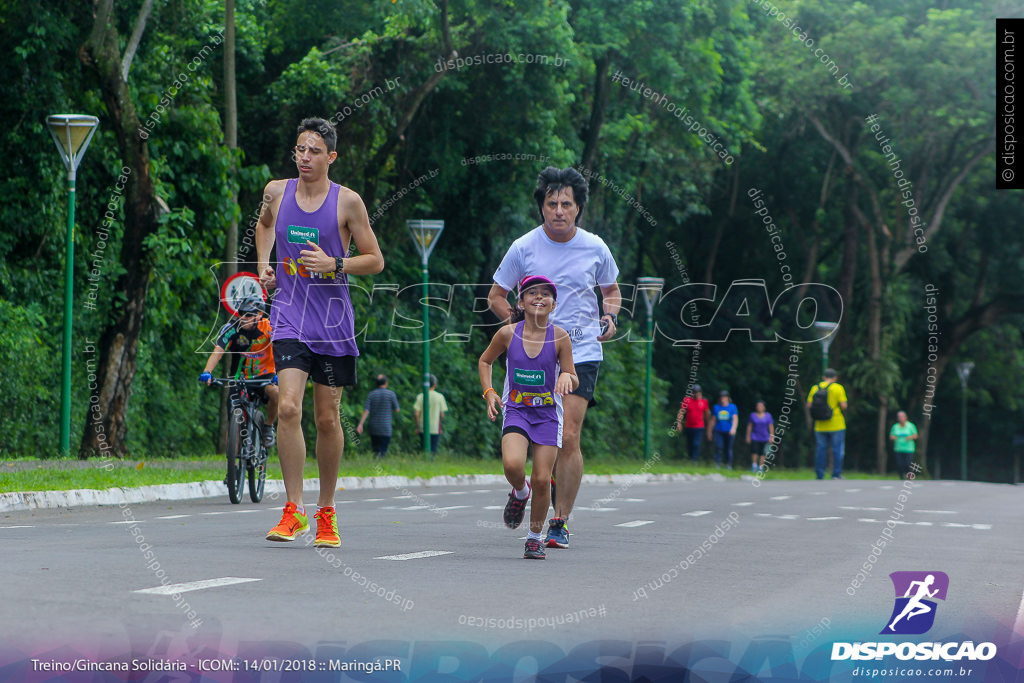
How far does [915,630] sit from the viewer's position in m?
5.85

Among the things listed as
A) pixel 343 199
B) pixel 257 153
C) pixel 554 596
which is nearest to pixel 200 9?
pixel 257 153

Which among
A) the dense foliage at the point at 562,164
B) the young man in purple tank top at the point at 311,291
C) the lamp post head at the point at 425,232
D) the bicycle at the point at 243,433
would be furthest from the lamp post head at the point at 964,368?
the young man in purple tank top at the point at 311,291

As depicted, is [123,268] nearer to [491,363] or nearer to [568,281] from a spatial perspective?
[568,281]

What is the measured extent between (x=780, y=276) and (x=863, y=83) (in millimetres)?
9672

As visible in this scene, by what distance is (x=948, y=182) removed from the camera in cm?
3672

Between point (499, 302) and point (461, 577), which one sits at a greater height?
point (499, 302)

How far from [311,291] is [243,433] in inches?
208

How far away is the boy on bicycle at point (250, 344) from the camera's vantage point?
1280cm

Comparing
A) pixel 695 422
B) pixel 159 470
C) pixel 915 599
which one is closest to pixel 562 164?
pixel 695 422

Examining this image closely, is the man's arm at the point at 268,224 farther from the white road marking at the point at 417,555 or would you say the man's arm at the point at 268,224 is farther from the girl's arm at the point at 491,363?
the white road marking at the point at 417,555

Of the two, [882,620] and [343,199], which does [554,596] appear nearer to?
[882,620]

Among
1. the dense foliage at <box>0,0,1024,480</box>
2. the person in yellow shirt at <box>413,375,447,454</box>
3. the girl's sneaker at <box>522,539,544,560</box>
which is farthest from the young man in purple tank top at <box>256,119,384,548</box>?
the person in yellow shirt at <box>413,375,447,454</box>

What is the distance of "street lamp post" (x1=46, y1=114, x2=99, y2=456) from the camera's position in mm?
16578

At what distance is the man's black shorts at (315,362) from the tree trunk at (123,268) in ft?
37.6
